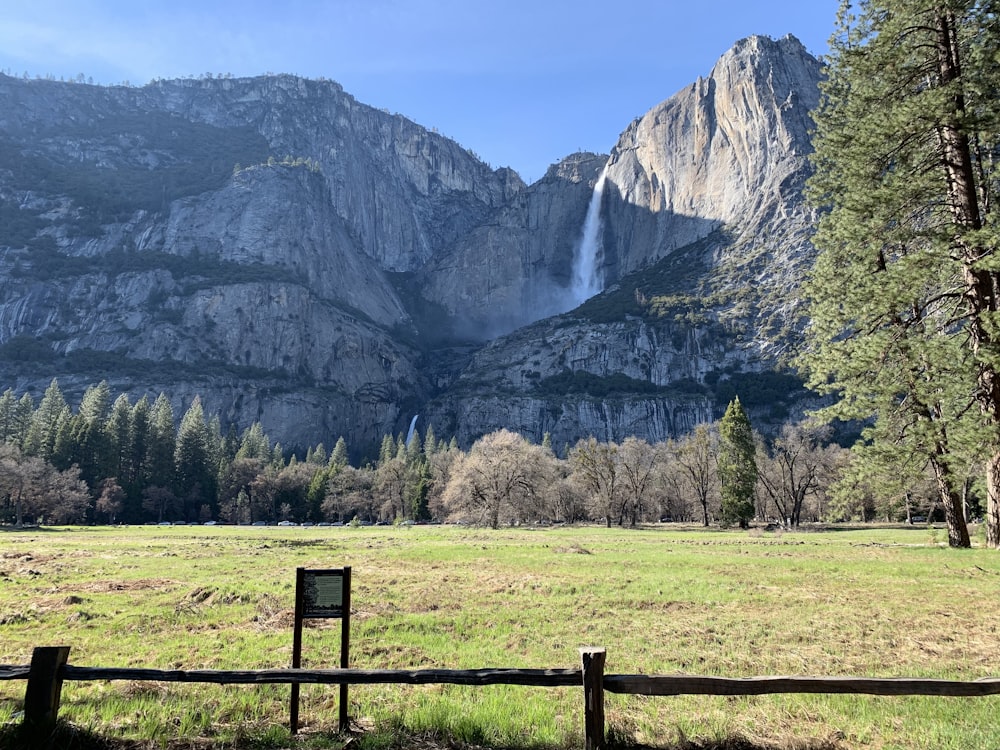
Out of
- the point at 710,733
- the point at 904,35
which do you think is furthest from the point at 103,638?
the point at 904,35

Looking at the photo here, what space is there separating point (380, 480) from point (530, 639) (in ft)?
337

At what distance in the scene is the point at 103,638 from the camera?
11.5 metres

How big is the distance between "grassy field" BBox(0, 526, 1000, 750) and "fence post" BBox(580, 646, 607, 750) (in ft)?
1.70

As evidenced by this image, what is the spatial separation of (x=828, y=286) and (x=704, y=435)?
62.1 m

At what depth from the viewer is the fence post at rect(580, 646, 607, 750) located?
6344 mm

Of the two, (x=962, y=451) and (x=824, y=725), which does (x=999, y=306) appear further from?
(x=824, y=725)

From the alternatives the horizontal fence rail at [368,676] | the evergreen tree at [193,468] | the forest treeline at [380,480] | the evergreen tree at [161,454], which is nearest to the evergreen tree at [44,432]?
the forest treeline at [380,480]

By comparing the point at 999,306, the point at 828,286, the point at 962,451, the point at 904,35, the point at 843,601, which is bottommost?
the point at 843,601

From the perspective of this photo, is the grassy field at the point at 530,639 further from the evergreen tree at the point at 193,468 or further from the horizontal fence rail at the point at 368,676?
the evergreen tree at the point at 193,468

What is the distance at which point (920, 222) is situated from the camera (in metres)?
15.9

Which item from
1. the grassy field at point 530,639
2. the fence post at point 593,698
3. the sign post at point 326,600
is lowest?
the grassy field at point 530,639

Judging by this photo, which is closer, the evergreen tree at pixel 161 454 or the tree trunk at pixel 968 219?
the tree trunk at pixel 968 219

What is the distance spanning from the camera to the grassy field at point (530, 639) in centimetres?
715

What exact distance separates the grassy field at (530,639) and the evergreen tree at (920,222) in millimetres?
4922
